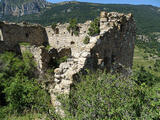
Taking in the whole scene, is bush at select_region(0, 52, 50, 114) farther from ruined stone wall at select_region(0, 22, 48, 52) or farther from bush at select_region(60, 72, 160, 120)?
ruined stone wall at select_region(0, 22, 48, 52)

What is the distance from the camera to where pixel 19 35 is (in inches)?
554

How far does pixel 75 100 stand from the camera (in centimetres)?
448

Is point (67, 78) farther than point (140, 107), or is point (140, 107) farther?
point (67, 78)

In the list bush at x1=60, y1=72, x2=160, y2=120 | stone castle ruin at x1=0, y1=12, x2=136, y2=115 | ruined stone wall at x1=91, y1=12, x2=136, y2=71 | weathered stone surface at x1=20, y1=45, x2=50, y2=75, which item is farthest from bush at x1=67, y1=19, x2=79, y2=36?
bush at x1=60, y1=72, x2=160, y2=120

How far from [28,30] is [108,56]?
9.49 meters

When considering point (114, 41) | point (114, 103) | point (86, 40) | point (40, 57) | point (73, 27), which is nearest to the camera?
point (114, 103)

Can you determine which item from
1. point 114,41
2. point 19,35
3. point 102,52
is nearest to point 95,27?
point 114,41

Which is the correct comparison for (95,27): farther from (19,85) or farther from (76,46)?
(19,85)

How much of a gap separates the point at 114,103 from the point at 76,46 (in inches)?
371

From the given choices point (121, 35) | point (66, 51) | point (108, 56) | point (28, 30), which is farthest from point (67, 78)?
point (28, 30)

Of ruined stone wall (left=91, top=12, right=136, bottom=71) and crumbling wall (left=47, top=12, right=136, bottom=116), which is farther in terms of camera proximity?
ruined stone wall (left=91, top=12, right=136, bottom=71)

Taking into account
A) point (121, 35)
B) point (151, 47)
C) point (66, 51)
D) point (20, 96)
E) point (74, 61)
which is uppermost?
point (121, 35)

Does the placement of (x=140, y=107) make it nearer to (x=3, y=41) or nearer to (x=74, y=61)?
(x=74, y=61)

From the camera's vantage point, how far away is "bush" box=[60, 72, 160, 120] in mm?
3336
